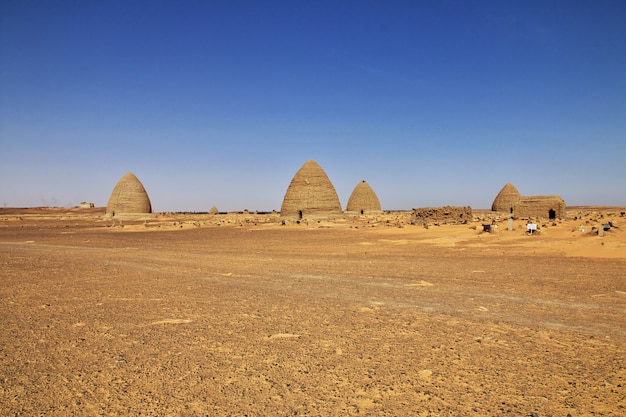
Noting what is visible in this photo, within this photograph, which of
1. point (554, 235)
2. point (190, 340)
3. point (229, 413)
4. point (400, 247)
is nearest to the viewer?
point (229, 413)

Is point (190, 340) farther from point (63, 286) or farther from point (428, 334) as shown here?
point (63, 286)

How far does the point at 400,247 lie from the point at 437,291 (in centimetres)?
795

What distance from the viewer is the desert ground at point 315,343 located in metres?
3.04

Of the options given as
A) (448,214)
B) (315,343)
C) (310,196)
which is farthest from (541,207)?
(315,343)

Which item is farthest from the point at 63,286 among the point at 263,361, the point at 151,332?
the point at 263,361

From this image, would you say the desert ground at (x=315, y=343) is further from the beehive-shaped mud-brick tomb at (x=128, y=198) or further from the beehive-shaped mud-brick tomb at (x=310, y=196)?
the beehive-shaped mud-brick tomb at (x=128, y=198)

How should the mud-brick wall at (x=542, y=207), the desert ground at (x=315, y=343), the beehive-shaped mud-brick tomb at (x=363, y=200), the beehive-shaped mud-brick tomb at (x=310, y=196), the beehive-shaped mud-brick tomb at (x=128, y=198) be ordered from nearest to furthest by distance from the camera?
the desert ground at (x=315, y=343) → the mud-brick wall at (x=542, y=207) → the beehive-shaped mud-brick tomb at (x=310, y=196) → the beehive-shaped mud-brick tomb at (x=128, y=198) → the beehive-shaped mud-brick tomb at (x=363, y=200)

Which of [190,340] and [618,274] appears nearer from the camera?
[190,340]

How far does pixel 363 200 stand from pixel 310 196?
15.0m

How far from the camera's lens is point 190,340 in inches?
174

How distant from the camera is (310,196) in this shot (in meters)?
33.5

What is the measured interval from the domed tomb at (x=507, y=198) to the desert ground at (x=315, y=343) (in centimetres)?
3924

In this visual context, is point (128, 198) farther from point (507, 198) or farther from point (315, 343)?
point (315, 343)

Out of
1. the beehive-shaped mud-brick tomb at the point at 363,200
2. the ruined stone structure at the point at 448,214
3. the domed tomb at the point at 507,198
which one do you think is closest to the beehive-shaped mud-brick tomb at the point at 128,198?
the beehive-shaped mud-brick tomb at the point at 363,200
